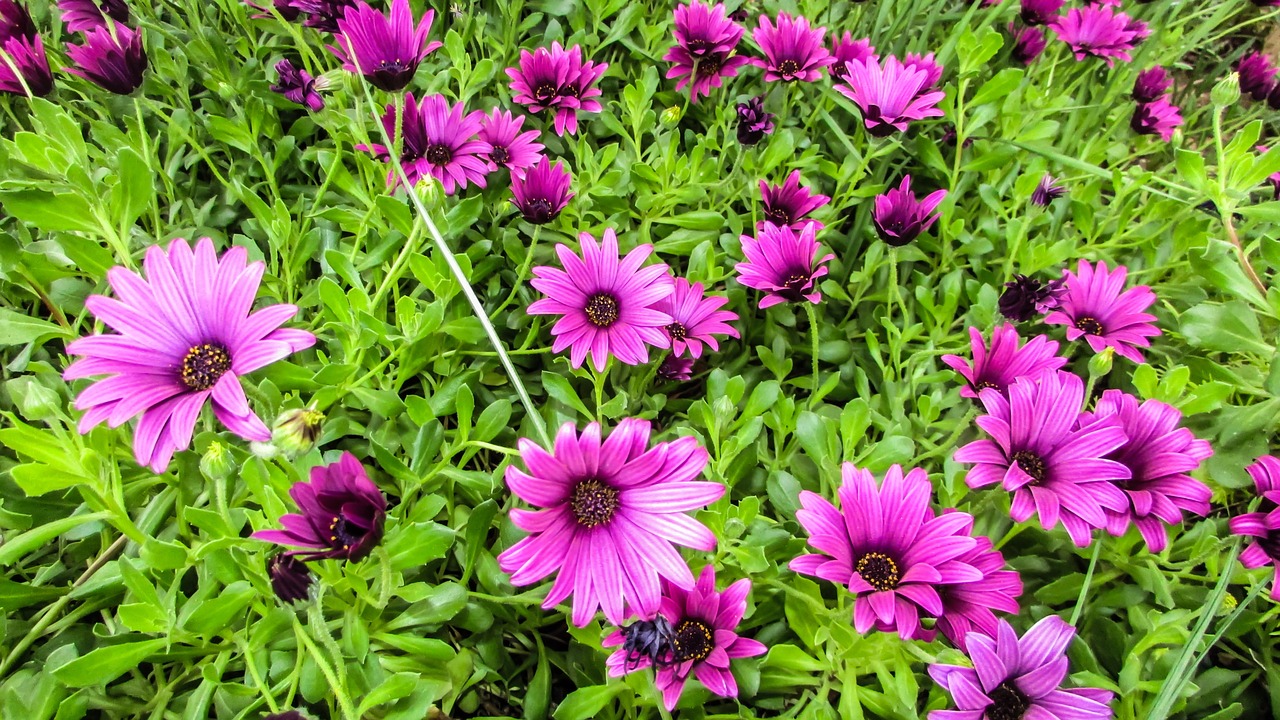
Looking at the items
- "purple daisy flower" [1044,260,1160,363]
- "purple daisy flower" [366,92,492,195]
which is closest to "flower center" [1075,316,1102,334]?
"purple daisy flower" [1044,260,1160,363]

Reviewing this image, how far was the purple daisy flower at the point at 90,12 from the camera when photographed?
4.58ft

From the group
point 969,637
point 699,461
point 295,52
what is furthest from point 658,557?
point 295,52

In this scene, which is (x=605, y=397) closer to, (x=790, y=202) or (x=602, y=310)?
(x=602, y=310)

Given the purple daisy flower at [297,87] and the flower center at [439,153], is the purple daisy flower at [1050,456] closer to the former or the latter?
the flower center at [439,153]

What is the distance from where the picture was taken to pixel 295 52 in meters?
1.75

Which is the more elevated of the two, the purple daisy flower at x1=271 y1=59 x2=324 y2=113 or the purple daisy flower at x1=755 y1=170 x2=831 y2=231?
the purple daisy flower at x1=271 y1=59 x2=324 y2=113

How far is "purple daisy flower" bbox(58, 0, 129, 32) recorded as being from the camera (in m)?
1.39

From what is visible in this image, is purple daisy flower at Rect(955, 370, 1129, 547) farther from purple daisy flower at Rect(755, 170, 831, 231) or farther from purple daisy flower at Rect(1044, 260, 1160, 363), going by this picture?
purple daisy flower at Rect(755, 170, 831, 231)

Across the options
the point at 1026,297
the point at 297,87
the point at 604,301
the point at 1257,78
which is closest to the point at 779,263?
the point at 604,301

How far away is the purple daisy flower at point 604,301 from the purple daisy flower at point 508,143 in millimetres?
324

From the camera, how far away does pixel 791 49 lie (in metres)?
1.59

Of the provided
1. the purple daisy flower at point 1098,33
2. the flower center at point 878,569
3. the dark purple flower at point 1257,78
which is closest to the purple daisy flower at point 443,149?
the flower center at point 878,569

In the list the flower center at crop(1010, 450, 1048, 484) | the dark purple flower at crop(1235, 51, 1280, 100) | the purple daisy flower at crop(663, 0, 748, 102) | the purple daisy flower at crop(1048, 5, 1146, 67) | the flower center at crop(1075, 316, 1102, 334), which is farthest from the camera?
the dark purple flower at crop(1235, 51, 1280, 100)

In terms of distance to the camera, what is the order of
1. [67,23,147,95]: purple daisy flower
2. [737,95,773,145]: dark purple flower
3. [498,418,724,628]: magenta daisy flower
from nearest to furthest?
[498,418,724,628]: magenta daisy flower < [67,23,147,95]: purple daisy flower < [737,95,773,145]: dark purple flower
